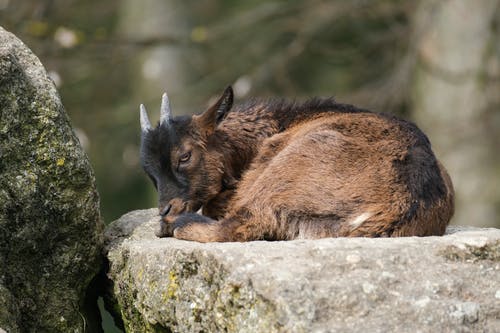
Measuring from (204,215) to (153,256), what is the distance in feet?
3.37

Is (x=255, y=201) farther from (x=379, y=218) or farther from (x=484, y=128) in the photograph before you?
(x=484, y=128)

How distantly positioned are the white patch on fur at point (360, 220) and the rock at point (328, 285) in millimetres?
401

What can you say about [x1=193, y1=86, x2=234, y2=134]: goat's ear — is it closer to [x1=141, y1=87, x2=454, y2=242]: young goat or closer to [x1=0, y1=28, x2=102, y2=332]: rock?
[x1=141, y1=87, x2=454, y2=242]: young goat

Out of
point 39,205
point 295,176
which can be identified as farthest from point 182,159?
Answer: point 39,205

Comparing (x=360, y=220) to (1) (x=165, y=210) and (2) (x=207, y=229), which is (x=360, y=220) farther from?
(1) (x=165, y=210)

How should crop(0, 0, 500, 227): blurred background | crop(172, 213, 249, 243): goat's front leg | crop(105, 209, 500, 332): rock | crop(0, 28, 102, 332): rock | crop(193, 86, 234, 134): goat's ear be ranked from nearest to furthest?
crop(105, 209, 500, 332): rock → crop(0, 28, 102, 332): rock → crop(172, 213, 249, 243): goat's front leg → crop(193, 86, 234, 134): goat's ear → crop(0, 0, 500, 227): blurred background

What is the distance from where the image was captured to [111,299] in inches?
262

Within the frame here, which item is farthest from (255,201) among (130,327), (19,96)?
(19,96)

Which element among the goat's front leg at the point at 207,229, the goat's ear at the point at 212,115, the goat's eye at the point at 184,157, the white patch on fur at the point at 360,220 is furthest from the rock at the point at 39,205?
the white patch on fur at the point at 360,220

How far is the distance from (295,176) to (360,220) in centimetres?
55

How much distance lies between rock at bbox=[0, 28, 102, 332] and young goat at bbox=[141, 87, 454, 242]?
65cm

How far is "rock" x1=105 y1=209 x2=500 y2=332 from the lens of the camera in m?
4.76

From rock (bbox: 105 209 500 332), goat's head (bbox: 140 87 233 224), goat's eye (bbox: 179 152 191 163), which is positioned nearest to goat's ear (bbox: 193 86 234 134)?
goat's head (bbox: 140 87 233 224)

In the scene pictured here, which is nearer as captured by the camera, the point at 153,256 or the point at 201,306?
the point at 201,306
